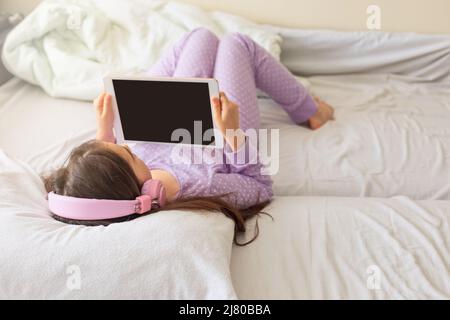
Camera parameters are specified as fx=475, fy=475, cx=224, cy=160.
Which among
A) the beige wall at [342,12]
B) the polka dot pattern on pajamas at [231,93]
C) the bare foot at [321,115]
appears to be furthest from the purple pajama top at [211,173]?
the beige wall at [342,12]

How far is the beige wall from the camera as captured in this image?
61.3 inches

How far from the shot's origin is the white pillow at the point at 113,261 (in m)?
0.70

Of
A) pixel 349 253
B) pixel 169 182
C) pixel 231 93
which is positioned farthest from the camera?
pixel 231 93

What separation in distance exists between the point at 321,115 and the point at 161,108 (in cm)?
54

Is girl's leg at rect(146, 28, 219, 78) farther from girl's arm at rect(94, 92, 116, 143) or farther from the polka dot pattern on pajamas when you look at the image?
girl's arm at rect(94, 92, 116, 143)

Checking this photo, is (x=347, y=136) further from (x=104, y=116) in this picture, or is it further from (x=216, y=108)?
(x=104, y=116)

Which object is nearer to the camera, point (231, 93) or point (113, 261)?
point (113, 261)

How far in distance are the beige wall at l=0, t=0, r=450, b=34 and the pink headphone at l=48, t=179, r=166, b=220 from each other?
1.01m

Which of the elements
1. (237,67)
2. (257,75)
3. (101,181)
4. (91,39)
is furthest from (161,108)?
(91,39)

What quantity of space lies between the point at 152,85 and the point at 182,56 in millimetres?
388

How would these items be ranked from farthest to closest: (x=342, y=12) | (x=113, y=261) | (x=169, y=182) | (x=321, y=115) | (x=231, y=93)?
(x=342, y=12) → (x=321, y=115) → (x=231, y=93) → (x=169, y=182) → (x=113, y=261)

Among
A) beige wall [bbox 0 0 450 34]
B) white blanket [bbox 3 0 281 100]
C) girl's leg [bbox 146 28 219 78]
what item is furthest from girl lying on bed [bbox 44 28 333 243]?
beige wall [bbox 0 0 450 34]

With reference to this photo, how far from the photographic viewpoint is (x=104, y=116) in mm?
1004

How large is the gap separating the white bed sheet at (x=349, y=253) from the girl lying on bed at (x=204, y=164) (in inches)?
3.1
